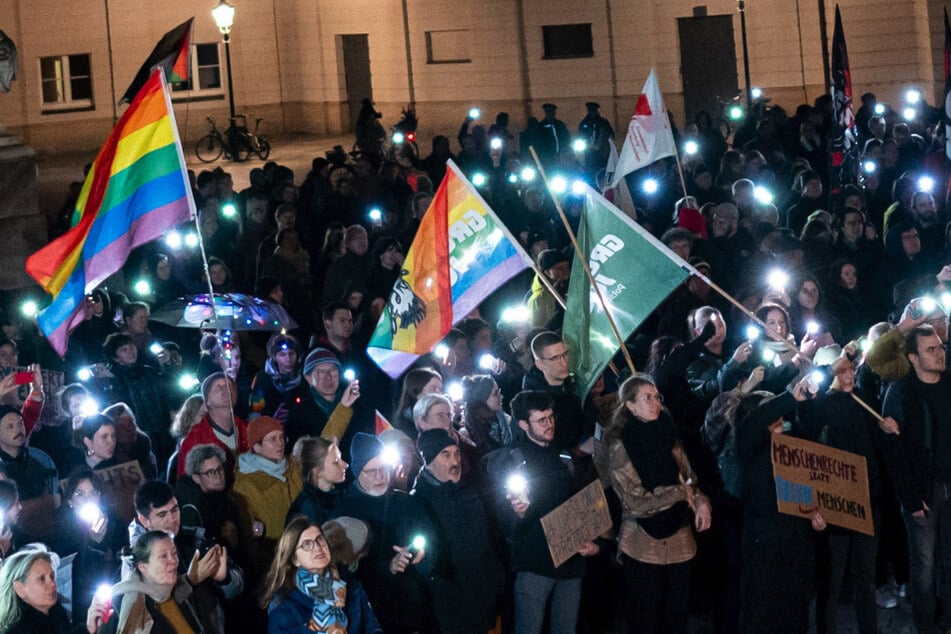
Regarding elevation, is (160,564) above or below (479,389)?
below

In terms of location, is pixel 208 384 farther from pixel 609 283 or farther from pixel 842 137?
pixel 842 137

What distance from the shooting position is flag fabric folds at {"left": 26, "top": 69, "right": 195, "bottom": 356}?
10.5 m

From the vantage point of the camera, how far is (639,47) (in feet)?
114

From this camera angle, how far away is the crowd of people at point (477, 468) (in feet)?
27.9

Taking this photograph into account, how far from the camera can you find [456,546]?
8.87 m

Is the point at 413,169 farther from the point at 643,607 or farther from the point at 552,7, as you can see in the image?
the point at 643,607

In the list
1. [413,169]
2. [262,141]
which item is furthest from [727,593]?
[262,141]

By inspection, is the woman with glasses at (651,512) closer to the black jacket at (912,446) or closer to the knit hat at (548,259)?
the black jacket at (912,446)

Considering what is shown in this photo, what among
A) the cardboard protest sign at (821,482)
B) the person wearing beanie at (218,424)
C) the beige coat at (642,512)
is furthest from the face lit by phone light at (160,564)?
the cardboard protest sign at (821,482)

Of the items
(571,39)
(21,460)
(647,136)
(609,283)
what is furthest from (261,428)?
(571,39)

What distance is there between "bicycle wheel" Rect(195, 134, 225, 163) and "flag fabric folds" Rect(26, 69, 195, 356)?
68.9 feet

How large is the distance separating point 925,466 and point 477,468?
2629 millimetres

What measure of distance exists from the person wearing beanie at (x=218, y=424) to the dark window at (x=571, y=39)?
2512 cm

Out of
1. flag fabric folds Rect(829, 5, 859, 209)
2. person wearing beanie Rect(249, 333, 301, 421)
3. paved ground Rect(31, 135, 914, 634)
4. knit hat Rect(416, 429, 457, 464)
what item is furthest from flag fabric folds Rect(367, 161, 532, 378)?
paved ground Rect(31, 135, 914, 634)
